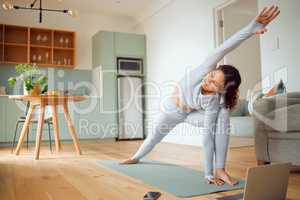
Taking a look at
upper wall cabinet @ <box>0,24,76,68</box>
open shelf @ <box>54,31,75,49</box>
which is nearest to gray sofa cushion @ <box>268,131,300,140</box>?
upper wall cabinet @ <box>0,24,76,68</box>

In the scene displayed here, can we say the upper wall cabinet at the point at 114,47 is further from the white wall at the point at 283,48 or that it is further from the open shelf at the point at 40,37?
the white wall at the point at 283,48

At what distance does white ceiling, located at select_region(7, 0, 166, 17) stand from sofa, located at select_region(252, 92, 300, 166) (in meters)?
3.82

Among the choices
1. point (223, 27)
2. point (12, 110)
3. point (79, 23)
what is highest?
point (79, 23)

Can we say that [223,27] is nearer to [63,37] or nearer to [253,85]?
[253,85]

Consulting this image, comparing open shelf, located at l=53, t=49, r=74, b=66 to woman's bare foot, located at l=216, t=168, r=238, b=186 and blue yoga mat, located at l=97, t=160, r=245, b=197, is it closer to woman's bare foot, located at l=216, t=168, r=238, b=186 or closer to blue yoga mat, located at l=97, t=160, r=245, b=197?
blue yoga mat, located at l=97, t=160, r=245, b=197

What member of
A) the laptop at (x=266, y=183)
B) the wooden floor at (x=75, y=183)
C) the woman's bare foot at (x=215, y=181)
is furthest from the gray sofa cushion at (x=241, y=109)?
the laptop at (x=266, y=183)

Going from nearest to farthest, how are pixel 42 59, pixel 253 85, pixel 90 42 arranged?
pixel 253 85
pixel 42 59
pixel 90 42

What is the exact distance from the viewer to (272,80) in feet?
10.9

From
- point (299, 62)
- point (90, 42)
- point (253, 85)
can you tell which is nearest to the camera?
point (299, 62)

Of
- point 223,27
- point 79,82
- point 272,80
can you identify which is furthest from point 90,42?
point 272,80

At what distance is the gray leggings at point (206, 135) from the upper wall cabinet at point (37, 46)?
13.4ft

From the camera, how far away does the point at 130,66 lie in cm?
618

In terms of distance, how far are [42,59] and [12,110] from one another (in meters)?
1.29

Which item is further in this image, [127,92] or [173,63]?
[127,92]
